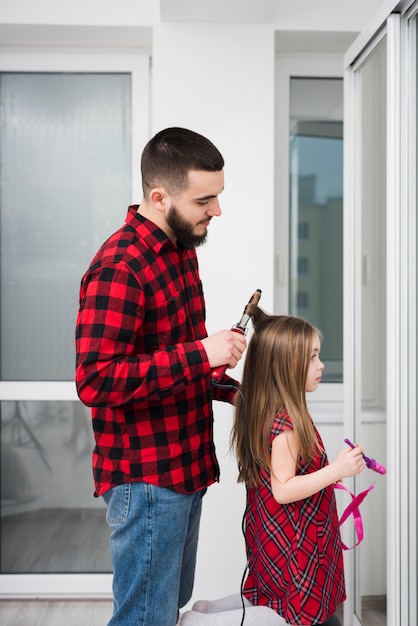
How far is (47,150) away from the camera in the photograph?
2.71 metres

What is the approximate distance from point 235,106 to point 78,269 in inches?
35.5

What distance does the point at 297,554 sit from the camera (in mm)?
1574

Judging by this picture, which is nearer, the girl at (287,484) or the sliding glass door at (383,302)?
the girl at (287,484)

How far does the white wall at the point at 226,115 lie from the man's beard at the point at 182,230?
1.00 m

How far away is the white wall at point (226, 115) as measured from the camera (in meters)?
2.46

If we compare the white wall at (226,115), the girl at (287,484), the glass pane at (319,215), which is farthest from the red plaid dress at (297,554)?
the glass pane at (319,215)

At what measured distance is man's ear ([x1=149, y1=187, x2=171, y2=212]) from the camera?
1.45 m

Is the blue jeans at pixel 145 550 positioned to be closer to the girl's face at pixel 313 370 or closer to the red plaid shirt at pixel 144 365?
the red plaid shirt at pixel 144 365

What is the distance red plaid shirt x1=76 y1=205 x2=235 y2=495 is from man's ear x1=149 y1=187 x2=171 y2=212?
4 cm

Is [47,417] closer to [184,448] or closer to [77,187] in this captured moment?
[77,187]

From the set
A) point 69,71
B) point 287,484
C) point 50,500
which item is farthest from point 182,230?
point 50,500

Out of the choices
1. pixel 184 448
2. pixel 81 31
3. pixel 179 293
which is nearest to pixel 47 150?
pixel 81 31

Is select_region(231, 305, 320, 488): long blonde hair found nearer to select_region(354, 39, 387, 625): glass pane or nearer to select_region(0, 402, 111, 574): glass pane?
Answer: select_region(354, 39, 387, 625): glass pane

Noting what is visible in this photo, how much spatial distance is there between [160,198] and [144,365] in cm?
38
